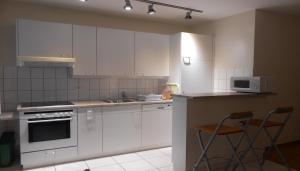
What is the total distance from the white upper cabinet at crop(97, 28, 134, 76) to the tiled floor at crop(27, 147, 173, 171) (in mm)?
1334

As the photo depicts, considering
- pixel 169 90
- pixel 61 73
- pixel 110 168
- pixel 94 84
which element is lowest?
pixel 110 168

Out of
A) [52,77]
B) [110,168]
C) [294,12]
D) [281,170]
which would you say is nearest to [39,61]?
[52,77]

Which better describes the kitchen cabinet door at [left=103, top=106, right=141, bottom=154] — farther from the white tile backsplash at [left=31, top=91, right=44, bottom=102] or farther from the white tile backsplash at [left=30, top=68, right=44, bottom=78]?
the white tile backsplash at [left=30, top=68, right=44, bottom=78]

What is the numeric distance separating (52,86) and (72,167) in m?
1.29

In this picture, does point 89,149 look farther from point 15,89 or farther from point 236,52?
point 236,52

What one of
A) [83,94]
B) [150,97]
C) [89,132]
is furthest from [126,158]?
[83,94]

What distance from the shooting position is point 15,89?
3.28m

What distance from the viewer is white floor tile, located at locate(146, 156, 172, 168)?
3109 millimetres

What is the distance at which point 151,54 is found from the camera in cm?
396

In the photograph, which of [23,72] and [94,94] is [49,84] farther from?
[94,94]

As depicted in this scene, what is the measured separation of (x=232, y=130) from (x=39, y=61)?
2.60 metres

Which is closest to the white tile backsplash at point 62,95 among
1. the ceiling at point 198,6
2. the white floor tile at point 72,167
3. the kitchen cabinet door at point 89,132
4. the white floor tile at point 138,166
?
the kitchen cabinet door at point 89,132

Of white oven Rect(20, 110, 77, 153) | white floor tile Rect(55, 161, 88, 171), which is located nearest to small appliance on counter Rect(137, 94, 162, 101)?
white oven Rect(20, 110, 77, 153)

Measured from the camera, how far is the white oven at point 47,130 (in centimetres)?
286
